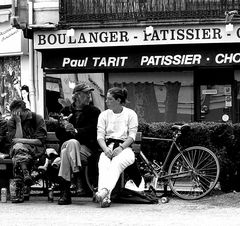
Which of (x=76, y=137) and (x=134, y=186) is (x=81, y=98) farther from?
(x=134, y=186)

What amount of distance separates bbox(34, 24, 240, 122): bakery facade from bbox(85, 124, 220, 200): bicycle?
666cm

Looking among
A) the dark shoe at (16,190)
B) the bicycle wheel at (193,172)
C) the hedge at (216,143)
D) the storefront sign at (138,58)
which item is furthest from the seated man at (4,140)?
the storefront sign at (138,58)

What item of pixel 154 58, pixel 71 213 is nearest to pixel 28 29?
pixel 154 58

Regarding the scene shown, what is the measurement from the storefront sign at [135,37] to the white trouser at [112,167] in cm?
731

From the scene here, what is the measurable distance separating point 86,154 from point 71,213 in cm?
136

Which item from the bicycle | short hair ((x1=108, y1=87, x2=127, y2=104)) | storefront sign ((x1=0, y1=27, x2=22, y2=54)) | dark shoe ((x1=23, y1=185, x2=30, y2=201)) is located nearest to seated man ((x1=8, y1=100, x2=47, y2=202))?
dark shoe ((x1=23, y1=185, x2=30, y2=201))

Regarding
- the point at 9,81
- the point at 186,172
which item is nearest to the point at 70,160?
the point at 186,172

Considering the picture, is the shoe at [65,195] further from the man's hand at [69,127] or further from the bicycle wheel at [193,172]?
the bicycle wheel at [193,172]

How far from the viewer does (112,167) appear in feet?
34.9

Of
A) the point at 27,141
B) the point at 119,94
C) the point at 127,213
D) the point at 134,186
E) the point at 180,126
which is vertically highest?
the point at 119,94

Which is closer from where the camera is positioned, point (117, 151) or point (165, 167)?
point (117, 151)

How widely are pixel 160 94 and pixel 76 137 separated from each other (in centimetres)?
777

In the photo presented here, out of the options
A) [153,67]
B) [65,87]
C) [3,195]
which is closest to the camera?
[3,195]

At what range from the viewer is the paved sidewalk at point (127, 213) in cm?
914
